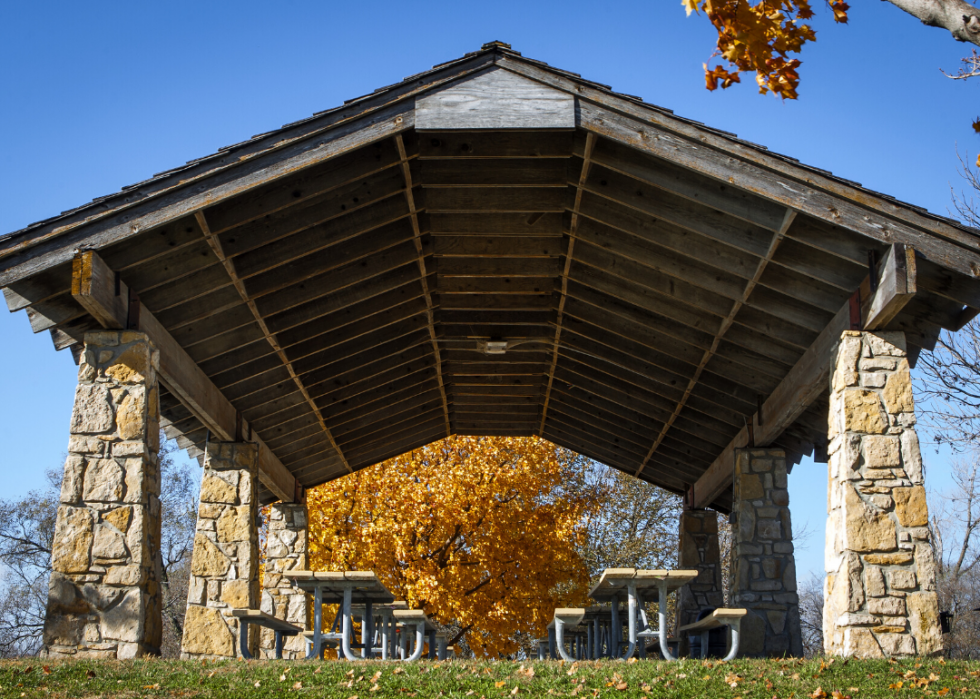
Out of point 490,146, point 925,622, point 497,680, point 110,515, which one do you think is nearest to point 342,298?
point 490,146

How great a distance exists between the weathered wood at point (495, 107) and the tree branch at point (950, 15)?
3136 mm

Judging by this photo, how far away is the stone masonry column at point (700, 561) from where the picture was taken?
47.3 feet

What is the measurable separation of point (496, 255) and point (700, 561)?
7.51 meters

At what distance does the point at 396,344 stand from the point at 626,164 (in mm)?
4757

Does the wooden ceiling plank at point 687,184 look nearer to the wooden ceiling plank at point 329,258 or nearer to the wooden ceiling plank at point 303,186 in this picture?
the wooden ceiling plank at point 303,186

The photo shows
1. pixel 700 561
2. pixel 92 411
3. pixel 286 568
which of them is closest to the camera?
pixel 92 411

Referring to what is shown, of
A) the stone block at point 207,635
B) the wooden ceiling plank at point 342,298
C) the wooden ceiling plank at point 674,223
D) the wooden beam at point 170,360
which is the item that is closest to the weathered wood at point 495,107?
the wooden ceiling plank at point 674,223

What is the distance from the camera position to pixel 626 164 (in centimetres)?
794

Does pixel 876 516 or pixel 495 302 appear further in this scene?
pixel 495 302

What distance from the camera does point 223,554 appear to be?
10.3 m

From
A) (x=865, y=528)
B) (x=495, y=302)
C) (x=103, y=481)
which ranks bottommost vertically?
(x=865, y=528)

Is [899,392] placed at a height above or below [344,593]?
above

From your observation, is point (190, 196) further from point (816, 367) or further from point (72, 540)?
point (816, 367)

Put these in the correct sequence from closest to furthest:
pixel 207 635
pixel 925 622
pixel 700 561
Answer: pixel 925 622, pixel 207 635, pixel 700 561
